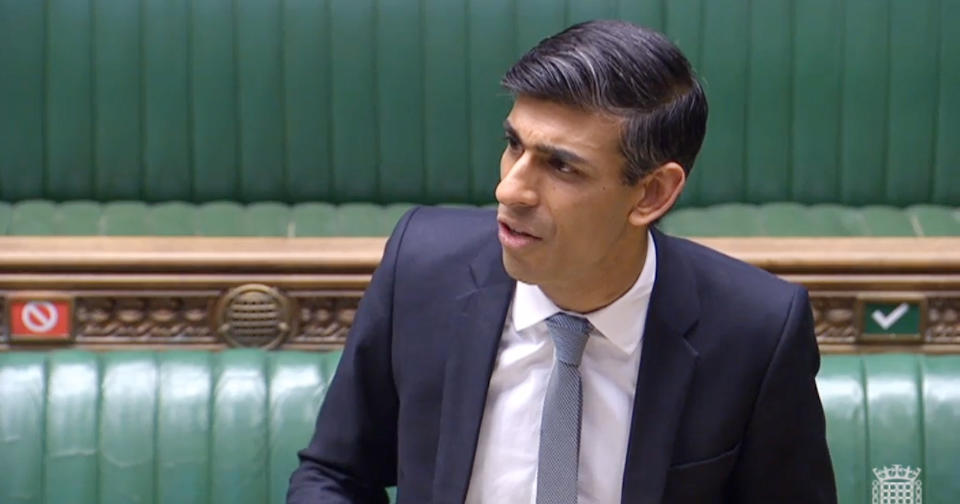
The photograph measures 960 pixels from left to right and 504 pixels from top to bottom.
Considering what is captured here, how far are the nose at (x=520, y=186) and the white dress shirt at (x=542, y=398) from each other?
0.14 m

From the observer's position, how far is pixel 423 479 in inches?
54.9

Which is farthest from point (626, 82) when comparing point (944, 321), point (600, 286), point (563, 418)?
point (944, 321)

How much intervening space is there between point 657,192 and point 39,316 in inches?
53.9

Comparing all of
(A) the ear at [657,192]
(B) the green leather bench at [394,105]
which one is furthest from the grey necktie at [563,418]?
(B) the green leather bench at [394,105]

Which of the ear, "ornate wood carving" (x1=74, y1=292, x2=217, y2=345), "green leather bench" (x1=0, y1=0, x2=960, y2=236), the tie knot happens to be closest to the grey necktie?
the tie knot

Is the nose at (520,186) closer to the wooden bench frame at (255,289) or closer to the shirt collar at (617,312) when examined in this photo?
the shirt collar at (617,312)

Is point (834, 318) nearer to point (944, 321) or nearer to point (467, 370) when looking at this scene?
point (944, 321)

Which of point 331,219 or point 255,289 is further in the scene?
point 331,219

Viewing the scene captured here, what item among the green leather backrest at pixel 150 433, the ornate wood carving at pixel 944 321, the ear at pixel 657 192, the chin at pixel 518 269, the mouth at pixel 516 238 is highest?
the ear at pixel 657 192

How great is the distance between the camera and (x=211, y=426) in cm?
238

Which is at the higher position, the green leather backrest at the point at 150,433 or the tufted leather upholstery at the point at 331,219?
the tufted leather upholstery at the point at 331,219

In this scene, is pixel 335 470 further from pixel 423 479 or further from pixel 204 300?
pixel 204 300

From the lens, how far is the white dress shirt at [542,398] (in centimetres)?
139

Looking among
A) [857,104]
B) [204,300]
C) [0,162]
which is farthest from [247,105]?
[857,104]
